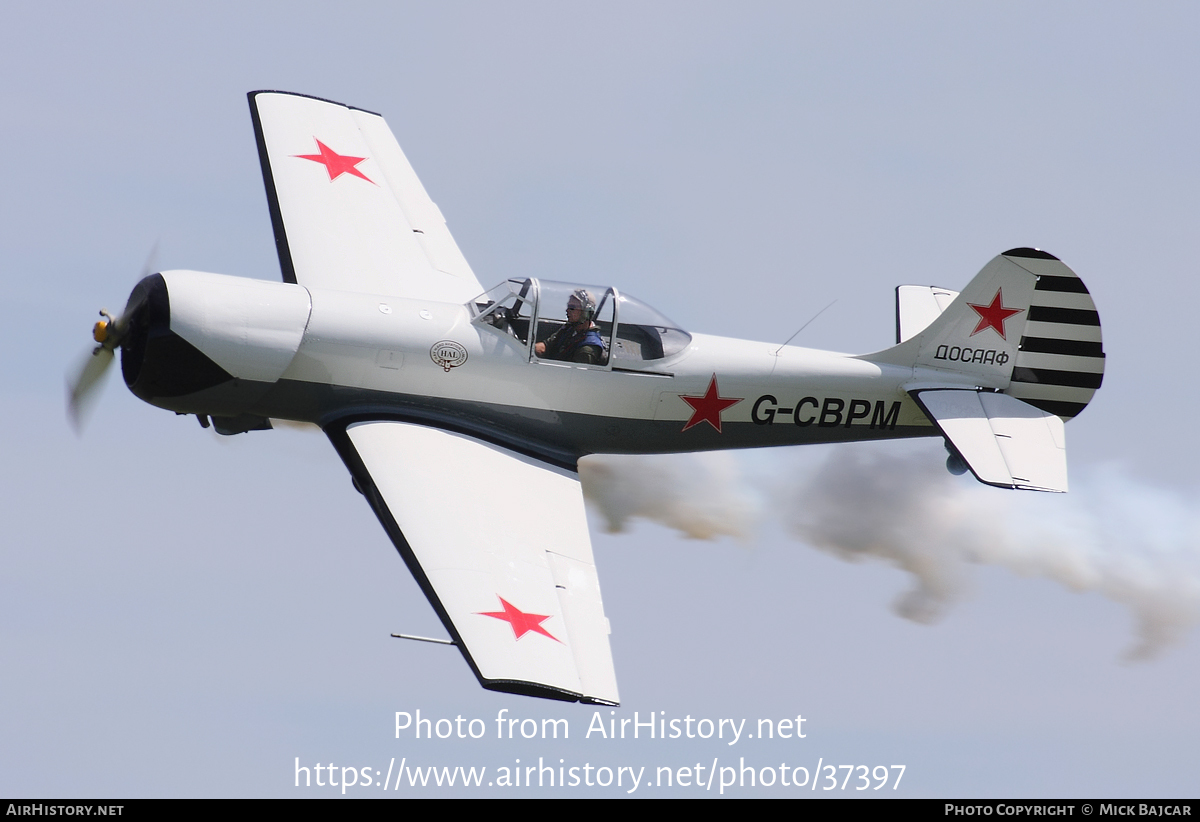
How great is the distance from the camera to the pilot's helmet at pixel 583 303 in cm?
1576

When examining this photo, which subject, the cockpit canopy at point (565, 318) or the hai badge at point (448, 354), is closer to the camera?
the hai badge at point (448, 354)

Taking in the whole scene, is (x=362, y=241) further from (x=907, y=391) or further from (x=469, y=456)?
(x=907, y=391)

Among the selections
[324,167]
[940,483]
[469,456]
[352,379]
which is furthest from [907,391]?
[324,167]

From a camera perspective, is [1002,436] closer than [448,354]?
No

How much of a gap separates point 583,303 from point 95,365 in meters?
4.85

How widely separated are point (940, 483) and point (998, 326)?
235cm

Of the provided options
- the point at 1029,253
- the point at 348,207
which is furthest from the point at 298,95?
the point at 1029,253

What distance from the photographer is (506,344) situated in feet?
51.3

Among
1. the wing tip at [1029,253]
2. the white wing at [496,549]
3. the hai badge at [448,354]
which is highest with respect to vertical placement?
the wing tip at [1029,253]

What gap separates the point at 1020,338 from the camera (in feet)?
55.8

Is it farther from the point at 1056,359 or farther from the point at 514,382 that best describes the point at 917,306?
the point at 514,382

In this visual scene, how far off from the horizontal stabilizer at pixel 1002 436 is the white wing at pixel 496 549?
4023 mm

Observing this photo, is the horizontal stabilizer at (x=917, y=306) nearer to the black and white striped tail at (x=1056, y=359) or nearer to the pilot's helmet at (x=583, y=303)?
the black and white striped tail at (x=1056, y=359)

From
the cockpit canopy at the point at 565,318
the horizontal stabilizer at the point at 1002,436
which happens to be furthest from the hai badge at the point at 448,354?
the horizontal stabilizer at the point at 1002,436
